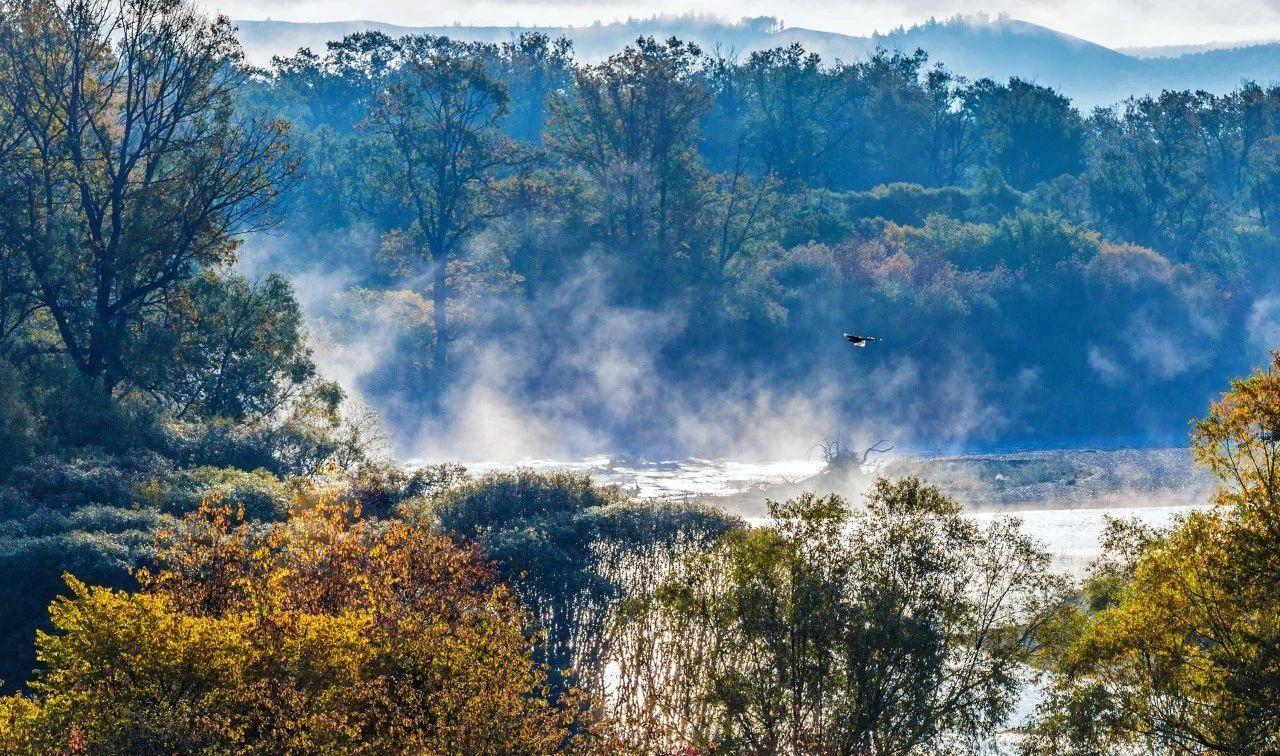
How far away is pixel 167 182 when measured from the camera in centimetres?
6128

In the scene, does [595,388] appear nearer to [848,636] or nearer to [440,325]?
[440,325]

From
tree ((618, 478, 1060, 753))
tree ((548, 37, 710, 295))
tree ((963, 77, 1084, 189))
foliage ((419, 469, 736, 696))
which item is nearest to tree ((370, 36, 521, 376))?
tree ((548, 37, 710, 295))

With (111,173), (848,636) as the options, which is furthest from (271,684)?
(111,173)

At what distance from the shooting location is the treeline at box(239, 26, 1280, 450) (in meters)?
111

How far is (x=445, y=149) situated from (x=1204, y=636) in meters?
93.6

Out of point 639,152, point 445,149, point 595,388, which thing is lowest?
point 595,388

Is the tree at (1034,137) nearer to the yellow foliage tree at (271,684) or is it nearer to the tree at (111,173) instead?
the tree at (111,173)

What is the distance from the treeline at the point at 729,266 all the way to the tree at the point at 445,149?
0.89 ft

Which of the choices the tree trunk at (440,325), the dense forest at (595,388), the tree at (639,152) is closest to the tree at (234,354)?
the dense forest at (595,388)

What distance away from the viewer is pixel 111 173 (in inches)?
2338

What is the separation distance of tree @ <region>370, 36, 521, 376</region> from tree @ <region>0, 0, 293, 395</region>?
46143 mm

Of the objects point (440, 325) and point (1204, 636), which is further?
point (440, 325)

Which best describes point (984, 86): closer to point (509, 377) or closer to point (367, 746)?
point (509, 377)

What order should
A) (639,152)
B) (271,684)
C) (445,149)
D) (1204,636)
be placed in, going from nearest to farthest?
(271,684)
(1204,636)
(445,149)
(639,152)
